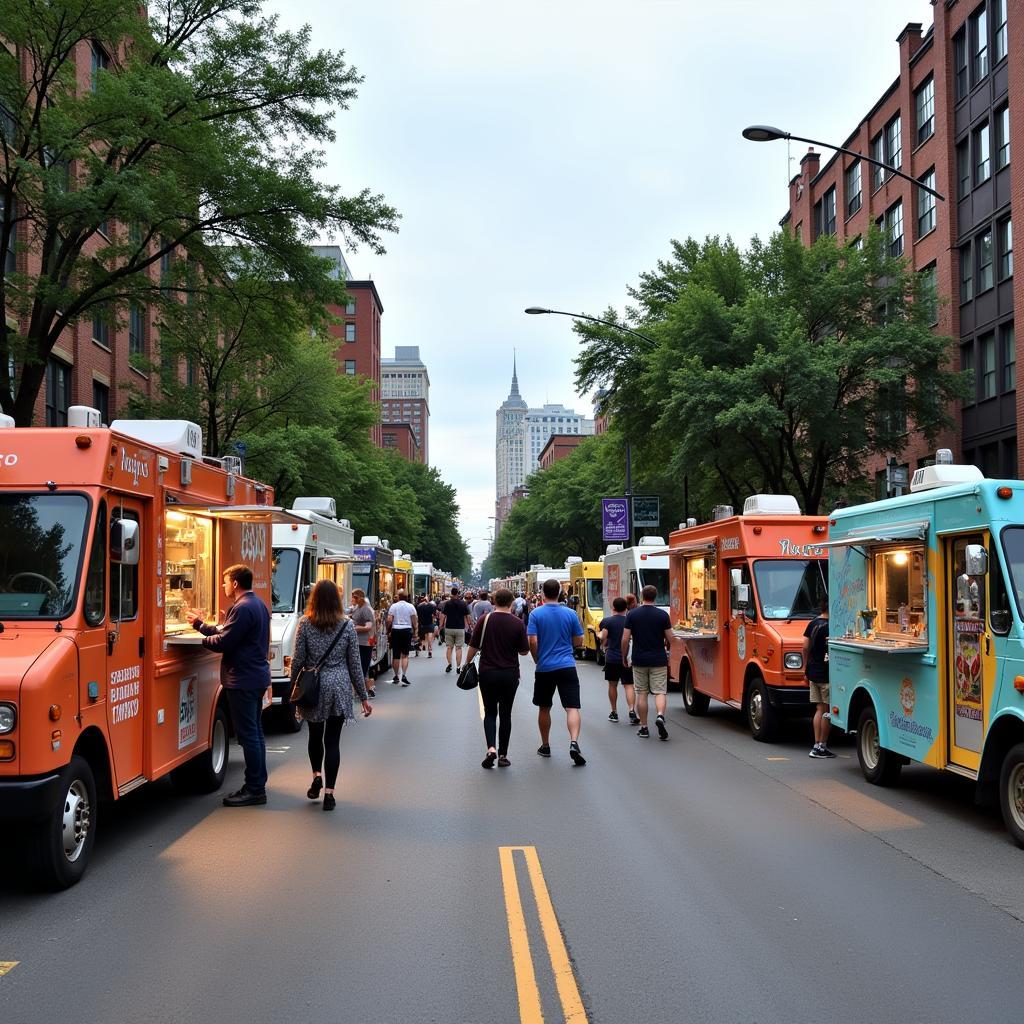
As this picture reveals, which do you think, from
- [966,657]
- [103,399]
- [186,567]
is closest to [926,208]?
[103,399]

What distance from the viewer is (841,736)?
13.4m

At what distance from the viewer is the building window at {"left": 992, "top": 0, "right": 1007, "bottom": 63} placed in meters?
29.2

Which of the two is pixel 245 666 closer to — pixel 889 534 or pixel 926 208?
pixel 889 534

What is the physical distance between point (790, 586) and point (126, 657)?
8.59 meters

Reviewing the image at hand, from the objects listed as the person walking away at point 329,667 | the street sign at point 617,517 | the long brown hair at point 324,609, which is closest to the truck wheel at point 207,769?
the person walking away at point 329,667

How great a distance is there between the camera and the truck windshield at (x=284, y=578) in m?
14.0

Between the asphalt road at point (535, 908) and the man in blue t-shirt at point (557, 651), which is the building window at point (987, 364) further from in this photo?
the man in blue t-shirt at point (557, 651)

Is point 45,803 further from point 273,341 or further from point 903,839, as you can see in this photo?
point 273,341

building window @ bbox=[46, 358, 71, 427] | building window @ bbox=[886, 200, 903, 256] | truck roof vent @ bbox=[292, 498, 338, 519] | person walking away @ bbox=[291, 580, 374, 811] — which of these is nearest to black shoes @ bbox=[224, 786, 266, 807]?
person walking away @ bbox=[291, 580, 374, 811]

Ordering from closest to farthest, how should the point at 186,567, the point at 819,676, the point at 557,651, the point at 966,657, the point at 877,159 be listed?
the point at 966,657 → the point at 186,567 → the point at 557,651 → the point at 819,676 → the point at 877,159

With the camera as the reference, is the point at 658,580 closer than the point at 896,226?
Yes

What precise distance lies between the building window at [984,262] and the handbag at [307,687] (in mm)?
27835

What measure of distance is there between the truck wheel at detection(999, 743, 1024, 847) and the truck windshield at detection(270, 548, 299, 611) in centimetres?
931

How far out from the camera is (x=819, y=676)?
11.4 metres
